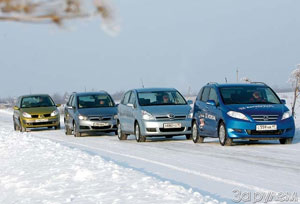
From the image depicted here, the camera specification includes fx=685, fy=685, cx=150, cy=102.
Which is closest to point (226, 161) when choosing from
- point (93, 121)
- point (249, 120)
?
point (249, 120)

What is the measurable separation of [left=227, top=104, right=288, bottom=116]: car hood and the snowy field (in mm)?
812

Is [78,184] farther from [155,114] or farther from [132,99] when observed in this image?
[132,99]

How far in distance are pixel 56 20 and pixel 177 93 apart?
1574cm

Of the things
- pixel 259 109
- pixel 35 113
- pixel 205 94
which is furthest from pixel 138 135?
pixel 35 113

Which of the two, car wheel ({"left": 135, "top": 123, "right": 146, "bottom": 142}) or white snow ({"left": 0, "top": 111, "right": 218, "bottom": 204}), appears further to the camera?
car wheel ({"left": 135, "top": 123, "right": 146, "bottom": 142})

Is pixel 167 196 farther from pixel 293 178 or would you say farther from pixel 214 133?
pixel 214 133

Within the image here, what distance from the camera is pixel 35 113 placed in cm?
2903

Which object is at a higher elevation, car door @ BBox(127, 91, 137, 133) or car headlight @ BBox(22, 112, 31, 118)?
car door @ BBox(127, 91, 137, 133)

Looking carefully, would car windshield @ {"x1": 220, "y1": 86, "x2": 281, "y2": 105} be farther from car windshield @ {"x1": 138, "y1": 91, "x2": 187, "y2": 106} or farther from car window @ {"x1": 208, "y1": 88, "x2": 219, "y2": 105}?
car windshield @ {"x1": 138, "y1": 91, "x2": 187, "y2": 106}

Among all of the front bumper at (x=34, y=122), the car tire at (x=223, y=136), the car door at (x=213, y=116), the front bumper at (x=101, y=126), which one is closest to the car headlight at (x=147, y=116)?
the car door at (x=213, y=116)

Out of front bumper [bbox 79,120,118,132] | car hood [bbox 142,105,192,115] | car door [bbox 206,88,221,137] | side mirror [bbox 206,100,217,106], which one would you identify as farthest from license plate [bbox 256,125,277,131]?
front bumper [bbox 79,120,118,132]

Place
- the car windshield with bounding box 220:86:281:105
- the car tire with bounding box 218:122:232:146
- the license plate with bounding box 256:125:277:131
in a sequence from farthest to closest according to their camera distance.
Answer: the car windshield with bounding box 220:86:281:105
the car tire with bounding box 218:122:232:146
the license plate with bounding box 256:125:277:131

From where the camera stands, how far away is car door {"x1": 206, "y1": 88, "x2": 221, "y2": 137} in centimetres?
1667

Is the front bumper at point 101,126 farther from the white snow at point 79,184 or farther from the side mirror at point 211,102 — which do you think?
the white snow at point 79,184
